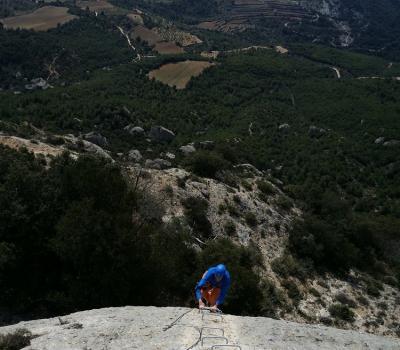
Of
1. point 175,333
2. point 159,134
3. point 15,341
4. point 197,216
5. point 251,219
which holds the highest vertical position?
point 175,333

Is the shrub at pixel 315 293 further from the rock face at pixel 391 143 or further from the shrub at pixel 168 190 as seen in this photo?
the rock face at pixel 391 143

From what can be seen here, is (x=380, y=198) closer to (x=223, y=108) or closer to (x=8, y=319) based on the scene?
(x=223, y=108)

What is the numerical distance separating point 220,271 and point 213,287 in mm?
909

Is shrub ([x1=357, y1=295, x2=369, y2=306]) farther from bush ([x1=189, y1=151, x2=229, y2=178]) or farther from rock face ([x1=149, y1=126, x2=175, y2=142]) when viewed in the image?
rock face ([x1=149, y1=126, x2=175, y2=142])

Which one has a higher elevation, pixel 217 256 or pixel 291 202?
pixel 217 256

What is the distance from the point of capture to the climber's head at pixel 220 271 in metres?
16.1

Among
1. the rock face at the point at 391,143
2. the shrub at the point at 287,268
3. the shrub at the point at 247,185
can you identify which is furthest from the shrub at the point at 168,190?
the rock face at the point at 391,143

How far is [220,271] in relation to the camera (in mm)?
16109

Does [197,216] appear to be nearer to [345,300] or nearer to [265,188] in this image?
[345,300]

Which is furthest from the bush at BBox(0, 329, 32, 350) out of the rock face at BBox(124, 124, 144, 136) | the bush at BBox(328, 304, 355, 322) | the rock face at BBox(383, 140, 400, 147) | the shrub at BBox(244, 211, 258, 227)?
the rock face at BBox(383, 140, 400, 147)

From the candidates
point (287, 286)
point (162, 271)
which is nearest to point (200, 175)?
point (287, 286)

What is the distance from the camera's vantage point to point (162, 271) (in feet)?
80.0

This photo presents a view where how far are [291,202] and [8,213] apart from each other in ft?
127

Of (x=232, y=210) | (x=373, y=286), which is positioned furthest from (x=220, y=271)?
(x=373, y=286)
